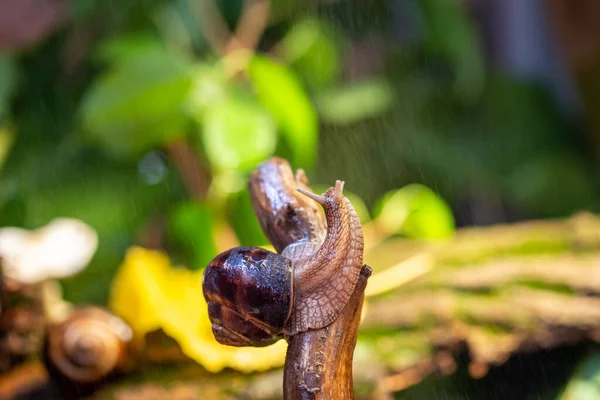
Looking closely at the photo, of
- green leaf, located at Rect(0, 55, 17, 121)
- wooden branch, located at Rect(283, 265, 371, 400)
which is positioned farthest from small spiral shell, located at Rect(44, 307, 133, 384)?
green leaf, located at Rect(0, 55, 17, 121)

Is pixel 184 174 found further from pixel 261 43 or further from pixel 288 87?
pixel 261 43

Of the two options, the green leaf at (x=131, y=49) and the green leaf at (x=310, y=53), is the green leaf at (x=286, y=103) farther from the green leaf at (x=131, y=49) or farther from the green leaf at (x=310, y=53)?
the green leaf at (x=310, y=53)

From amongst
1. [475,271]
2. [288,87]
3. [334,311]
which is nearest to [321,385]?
[334,311]

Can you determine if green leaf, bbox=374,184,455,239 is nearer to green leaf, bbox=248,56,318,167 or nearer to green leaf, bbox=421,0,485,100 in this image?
green leaf, bbox=248,56,318,167

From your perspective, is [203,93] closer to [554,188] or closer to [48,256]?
[48,256]

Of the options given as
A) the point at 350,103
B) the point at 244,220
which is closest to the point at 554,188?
the point at 350,103

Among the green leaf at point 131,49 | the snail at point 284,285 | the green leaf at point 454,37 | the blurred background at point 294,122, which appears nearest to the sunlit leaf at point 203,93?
the blurred background at point 294,122
